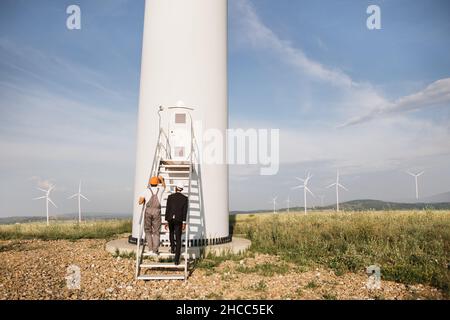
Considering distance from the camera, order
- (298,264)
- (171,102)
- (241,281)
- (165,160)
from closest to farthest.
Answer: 1. (241,281)
2. (298,264)
3. (165,160)
4. (171,102)

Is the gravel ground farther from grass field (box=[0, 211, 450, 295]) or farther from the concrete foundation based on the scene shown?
the concrete foundation

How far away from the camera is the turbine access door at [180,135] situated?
36.5 feet

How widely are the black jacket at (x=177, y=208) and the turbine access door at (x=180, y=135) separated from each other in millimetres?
2538

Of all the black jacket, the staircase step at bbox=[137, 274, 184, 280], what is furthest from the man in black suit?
the staircase step at bbox=[137, 274, 184, 280]

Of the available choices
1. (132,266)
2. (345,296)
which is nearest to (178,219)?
(132,266)

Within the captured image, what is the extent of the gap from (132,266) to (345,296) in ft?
17.9

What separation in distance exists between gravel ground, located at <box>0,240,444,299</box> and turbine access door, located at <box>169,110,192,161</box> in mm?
3668

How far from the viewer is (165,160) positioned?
412 inches

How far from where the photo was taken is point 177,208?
8.70m

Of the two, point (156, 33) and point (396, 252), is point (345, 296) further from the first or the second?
point (156, 33)

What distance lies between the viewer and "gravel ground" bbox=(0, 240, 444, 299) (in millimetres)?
6902

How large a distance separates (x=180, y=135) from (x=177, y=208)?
3.27 metres
